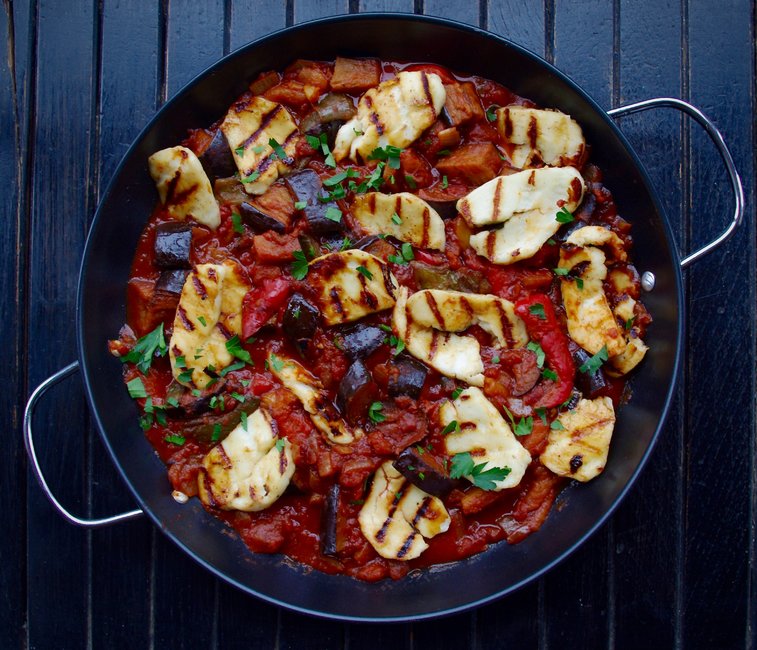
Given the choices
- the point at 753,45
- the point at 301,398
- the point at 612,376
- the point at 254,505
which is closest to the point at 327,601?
the point at 254,505

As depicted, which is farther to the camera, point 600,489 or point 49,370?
point 49,370

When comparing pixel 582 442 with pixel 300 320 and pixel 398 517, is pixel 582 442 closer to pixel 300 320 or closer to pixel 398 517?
pixel 398 517

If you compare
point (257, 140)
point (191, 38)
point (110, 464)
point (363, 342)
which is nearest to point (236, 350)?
point (363, 342)

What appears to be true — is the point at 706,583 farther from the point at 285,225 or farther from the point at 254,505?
the point at 285,225

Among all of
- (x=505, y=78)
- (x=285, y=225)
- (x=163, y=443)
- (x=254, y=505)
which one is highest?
(x=505, y=78)

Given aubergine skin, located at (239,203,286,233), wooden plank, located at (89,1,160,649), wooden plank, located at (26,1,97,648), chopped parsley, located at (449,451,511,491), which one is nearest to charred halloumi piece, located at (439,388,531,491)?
chopped parsley, located at (449,451,511,491)

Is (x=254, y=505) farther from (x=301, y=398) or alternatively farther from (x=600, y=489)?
(x=600, y=489)

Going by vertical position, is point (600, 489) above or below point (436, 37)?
below
